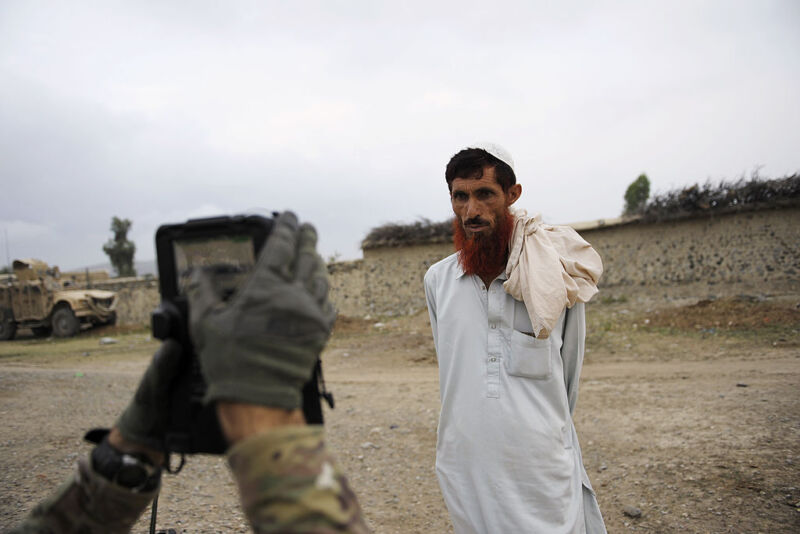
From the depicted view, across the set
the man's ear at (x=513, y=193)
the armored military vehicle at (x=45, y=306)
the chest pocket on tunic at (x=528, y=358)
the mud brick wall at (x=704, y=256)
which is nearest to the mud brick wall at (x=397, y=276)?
the mud brick wall at (x=704, y=256)

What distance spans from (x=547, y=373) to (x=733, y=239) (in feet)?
42.3

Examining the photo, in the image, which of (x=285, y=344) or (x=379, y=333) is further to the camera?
(x=379, y=333)

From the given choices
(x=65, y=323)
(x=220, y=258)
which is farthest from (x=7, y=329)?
(x=220, y=258)

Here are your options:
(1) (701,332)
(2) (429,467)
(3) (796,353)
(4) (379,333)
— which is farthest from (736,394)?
(4) (379,333)

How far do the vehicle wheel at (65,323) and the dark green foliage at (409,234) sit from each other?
361 inches

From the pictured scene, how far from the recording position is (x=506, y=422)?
1.87 metres

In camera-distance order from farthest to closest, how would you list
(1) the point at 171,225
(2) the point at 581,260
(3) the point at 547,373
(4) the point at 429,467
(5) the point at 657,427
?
(5) the point at 657,427, (4) the point at 429,467, (2) the point at 581,260, (3) the point at 547,373, (1) the point at 171,225

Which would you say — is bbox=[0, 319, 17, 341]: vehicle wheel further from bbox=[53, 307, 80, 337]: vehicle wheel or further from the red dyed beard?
the red dyed beard

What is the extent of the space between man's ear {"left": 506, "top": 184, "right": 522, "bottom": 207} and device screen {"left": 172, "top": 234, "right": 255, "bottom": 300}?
5.05 feet

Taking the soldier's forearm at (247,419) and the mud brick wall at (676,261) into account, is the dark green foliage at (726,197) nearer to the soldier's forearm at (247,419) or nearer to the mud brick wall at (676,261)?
the mud brick wall at (676,261)

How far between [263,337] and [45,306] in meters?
18.6

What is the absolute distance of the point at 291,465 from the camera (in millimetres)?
675

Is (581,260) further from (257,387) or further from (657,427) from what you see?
(657,427)

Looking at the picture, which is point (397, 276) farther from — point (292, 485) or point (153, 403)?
point (292, 485)
